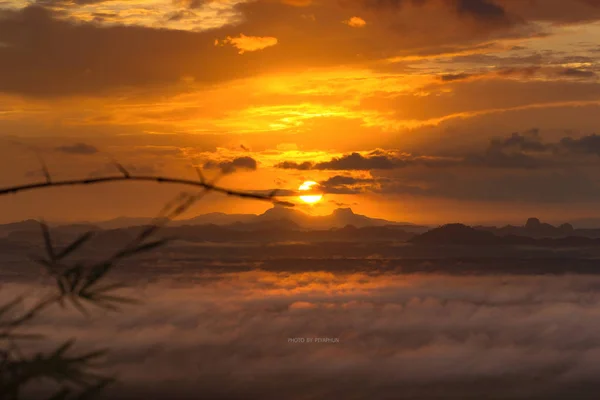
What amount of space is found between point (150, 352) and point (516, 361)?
240ft

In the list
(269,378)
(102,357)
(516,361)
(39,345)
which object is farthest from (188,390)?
(102,357)

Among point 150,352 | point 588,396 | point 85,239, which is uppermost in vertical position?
point 85,239

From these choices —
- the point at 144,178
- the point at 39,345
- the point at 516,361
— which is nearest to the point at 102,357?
the point at 144,178

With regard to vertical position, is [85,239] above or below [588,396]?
above

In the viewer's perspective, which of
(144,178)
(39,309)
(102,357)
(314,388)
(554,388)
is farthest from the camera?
(554,388)

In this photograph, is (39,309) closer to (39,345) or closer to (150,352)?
(39,345)

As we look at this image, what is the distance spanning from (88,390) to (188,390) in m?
183

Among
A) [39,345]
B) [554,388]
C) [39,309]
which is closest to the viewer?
[39,309]

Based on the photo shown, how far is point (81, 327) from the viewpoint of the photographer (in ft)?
629

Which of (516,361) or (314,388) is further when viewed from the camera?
(516,361)

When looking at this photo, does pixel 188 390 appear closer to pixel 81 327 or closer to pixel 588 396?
pixel 81 327

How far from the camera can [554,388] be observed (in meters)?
187

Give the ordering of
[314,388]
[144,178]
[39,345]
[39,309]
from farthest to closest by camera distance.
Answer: [314,388] → [39,345] → [39,309] → [144,178]

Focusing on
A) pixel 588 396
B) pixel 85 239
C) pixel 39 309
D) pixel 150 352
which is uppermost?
Answer: pixel 85 239
